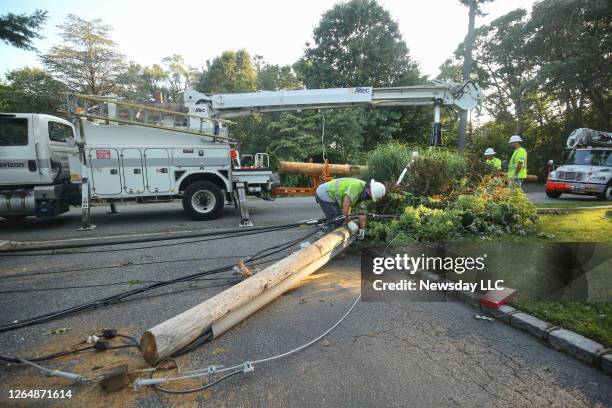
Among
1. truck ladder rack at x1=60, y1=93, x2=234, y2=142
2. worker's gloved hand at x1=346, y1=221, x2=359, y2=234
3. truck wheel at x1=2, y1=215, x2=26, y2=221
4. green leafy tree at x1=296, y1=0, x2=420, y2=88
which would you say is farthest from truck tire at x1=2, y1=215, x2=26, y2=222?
green leafy tree at x1=296, y1=0, x2=420, y2=88

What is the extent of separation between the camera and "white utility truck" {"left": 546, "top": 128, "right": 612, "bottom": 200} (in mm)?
11414

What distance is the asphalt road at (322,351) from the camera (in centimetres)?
224

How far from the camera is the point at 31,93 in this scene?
28.2 m

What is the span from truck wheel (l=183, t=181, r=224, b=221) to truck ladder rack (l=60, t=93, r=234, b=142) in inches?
49.5

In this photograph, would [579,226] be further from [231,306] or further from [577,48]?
[577,48]

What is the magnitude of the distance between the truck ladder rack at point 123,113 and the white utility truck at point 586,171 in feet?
39.2

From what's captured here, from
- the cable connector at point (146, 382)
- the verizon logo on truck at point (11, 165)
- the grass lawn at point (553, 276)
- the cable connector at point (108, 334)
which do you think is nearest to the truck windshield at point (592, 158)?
the grass lawn at point (553, 276)

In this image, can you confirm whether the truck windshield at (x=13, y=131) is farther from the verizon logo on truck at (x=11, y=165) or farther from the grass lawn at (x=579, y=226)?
the grass lawn at (x=579, y=226)

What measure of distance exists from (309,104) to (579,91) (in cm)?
2156

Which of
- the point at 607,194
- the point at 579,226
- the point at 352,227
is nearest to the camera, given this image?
the point at 352,227

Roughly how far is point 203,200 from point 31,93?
3026 cm

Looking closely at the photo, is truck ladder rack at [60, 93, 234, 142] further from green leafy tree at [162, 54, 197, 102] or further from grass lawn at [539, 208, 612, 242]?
green leafy tree at [162, 54, 197, 102]

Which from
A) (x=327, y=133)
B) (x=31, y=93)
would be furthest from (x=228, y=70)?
(x=327, y=133)

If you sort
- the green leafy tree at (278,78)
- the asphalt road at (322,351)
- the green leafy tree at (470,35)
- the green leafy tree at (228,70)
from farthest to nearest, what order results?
the green leafy tree at (228,70), the green leafy tree at (278,78), the green leafy tree at (470,35), the asphalt road at (322,351)
